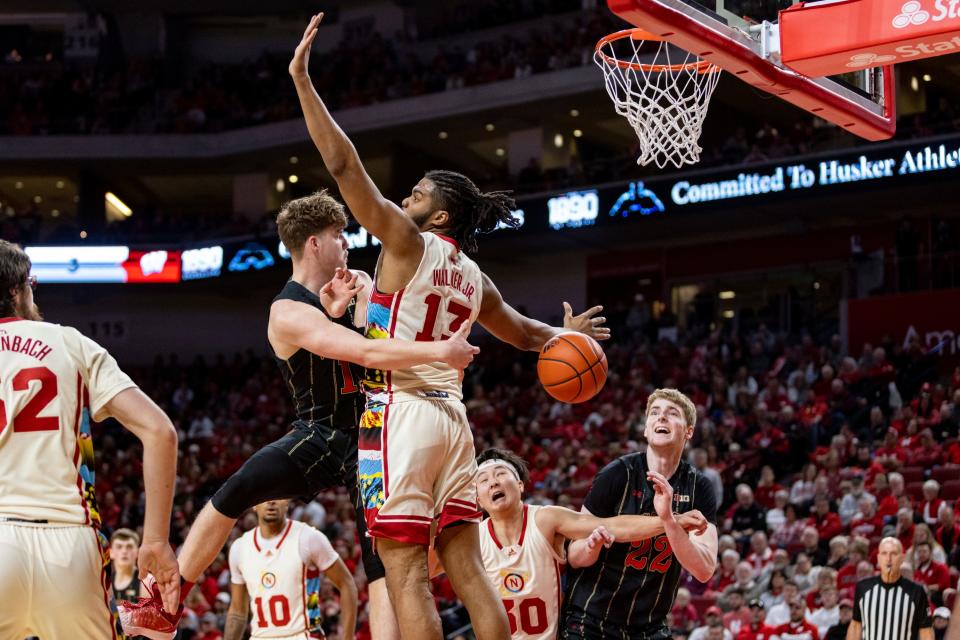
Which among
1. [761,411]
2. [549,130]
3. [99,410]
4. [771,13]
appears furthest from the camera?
[549,130]

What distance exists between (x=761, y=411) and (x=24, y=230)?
732 inches

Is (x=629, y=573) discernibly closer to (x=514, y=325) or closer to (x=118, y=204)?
(x=514, y=325)

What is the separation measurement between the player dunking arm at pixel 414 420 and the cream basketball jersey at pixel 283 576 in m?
4.02

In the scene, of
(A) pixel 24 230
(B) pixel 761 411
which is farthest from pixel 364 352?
(A) pixel 24 230

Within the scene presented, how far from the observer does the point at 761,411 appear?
18594mm

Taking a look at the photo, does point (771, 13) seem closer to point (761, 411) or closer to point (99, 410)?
point (99, 410)

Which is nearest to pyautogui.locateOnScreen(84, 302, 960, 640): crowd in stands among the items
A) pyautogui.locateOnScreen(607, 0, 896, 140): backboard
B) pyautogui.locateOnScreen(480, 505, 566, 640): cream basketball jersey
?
pyautogui.locateOnScreen(607, 0, 896, 140): backboard

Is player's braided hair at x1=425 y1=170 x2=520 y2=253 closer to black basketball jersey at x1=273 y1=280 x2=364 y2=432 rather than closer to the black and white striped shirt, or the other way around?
black basketball jersey at x1=273 y1=280 x2=364 y2=432

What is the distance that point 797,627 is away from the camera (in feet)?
38.5

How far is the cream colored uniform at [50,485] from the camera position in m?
3.98

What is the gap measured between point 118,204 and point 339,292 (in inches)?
1177

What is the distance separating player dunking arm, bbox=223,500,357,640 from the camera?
29.3ft

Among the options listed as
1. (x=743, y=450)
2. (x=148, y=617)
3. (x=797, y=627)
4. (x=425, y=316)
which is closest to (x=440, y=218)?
(x=425, y=316)

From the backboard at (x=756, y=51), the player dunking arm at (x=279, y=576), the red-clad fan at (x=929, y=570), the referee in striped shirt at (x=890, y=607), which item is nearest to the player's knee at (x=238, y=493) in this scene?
the player dunking arm at (x=279, y=576)
